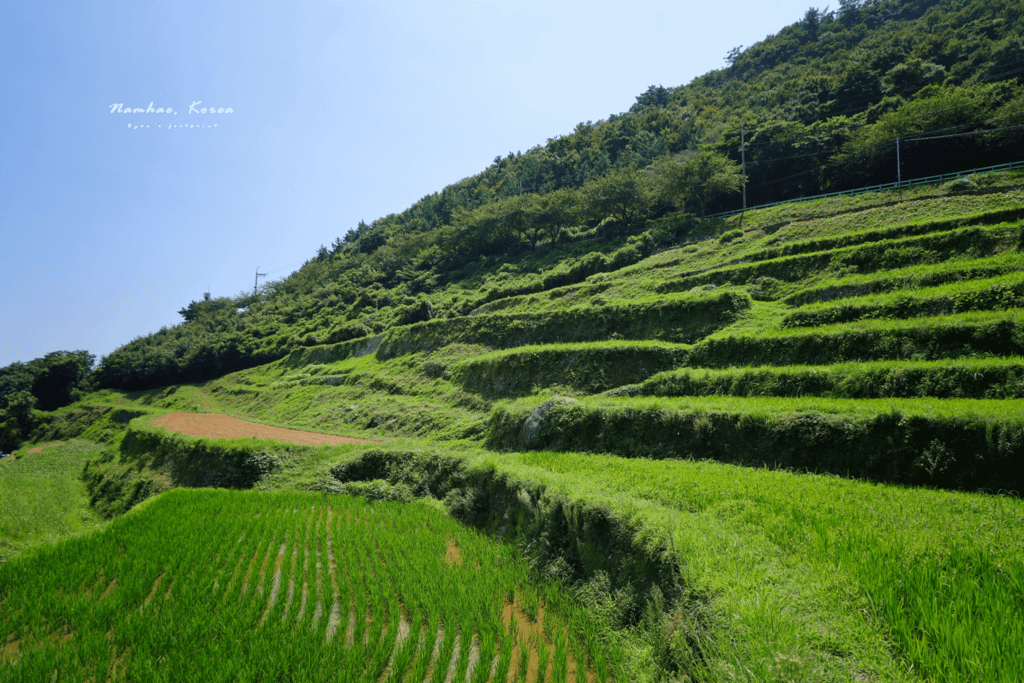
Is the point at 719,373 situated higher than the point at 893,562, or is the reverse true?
the point at 893,562

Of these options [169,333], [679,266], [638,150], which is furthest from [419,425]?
[169,333]

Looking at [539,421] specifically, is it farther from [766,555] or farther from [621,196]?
[621,196]

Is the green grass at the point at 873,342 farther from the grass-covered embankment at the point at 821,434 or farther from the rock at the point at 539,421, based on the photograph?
the rock at the point at 539,421

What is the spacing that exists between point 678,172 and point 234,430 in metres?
50.8

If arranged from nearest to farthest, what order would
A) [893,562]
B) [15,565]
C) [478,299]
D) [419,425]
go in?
1. [893,562]
2. [15,565]
3. [419,425]
4. [478,299]

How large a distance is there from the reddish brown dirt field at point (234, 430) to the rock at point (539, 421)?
446 inches

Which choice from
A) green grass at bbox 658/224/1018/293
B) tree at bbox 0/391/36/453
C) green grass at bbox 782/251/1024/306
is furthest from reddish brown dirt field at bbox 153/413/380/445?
tree at bbox 0/391/36/453

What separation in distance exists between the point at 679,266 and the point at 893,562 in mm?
34497

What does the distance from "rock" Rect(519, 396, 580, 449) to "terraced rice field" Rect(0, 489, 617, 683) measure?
530 cm

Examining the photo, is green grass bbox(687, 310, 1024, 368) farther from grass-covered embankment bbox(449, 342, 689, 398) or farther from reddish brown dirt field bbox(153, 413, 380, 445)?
reddish brown dirt field bbox(153, 413, 380, 445)

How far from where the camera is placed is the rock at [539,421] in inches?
656

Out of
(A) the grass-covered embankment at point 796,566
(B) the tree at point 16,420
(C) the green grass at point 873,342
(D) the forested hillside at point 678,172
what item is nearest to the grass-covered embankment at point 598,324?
(C) the green grass at point 873,342

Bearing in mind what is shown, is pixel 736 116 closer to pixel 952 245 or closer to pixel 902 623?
pixel 952 245

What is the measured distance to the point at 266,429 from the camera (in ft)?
101
